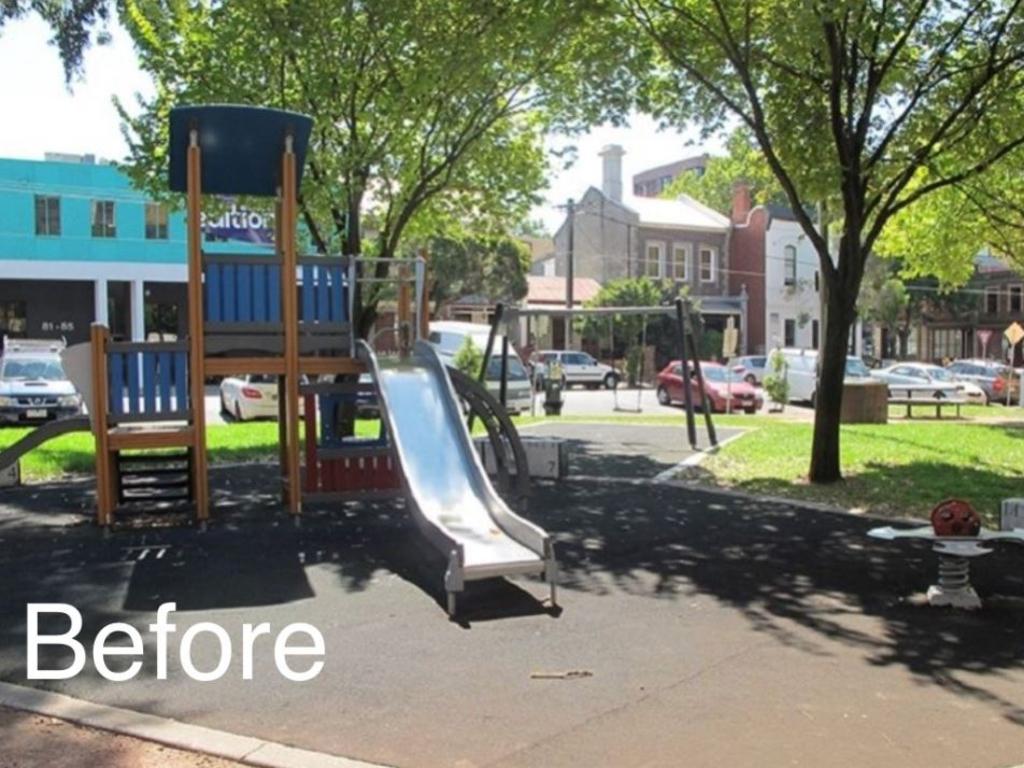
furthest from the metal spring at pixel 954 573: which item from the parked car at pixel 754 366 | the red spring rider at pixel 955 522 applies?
the parked car at pixel 754 366

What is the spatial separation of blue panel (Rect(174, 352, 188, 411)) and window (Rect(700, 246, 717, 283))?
44.1 m

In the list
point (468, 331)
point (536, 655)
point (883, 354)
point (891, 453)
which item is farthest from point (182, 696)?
point (883, 354)

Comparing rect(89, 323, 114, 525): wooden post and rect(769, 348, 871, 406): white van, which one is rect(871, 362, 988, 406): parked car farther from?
rect(89, 323, 114, 525): wooden post

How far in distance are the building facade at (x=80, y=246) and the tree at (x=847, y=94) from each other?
2519cm

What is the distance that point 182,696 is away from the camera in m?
5.07

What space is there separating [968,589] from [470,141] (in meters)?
11.3

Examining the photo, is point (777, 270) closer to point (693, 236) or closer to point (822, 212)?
point (693, 236)

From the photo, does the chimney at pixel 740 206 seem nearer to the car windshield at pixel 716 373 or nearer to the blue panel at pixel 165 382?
the car windshield at pixel 716 373

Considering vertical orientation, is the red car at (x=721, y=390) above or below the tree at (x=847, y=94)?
below

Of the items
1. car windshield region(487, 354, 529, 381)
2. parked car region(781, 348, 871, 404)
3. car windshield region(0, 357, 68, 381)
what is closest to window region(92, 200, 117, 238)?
car windshield region(0, 357, 68, 381)

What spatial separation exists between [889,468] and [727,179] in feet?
181

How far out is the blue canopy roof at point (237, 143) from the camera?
32.2ft

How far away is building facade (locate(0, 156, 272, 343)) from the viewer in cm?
3700

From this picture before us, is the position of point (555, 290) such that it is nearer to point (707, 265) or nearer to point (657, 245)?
point (657, 245)
